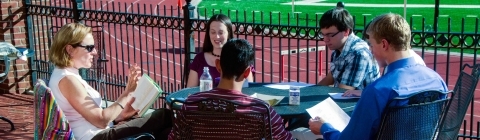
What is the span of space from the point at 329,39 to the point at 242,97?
67.6 inches

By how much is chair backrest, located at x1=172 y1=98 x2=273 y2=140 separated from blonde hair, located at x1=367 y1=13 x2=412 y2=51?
0.63 meters

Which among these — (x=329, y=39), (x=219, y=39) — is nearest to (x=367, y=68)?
(x=329, y=39)

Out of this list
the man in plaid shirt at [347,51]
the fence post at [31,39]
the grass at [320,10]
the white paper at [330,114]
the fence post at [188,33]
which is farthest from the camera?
the grass at [320,10]

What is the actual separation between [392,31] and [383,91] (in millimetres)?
284

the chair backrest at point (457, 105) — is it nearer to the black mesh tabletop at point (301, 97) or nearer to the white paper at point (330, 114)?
the white paper at point (330, 114)

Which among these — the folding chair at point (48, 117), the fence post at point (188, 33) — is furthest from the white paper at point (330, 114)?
the fence post at point (188, 33)

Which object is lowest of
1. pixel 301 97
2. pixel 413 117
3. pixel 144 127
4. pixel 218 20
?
pixel 144 127

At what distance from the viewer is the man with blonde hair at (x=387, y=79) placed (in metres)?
3.04

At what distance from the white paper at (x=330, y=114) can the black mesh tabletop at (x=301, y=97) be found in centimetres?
33

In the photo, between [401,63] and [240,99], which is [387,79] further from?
[240,99]

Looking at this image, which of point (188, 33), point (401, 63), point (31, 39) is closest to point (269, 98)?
point (401, 63)

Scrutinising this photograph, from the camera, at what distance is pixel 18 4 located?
26.3 feet

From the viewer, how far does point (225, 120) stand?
3107 millimetres

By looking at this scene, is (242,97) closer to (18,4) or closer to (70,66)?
(70,66)
